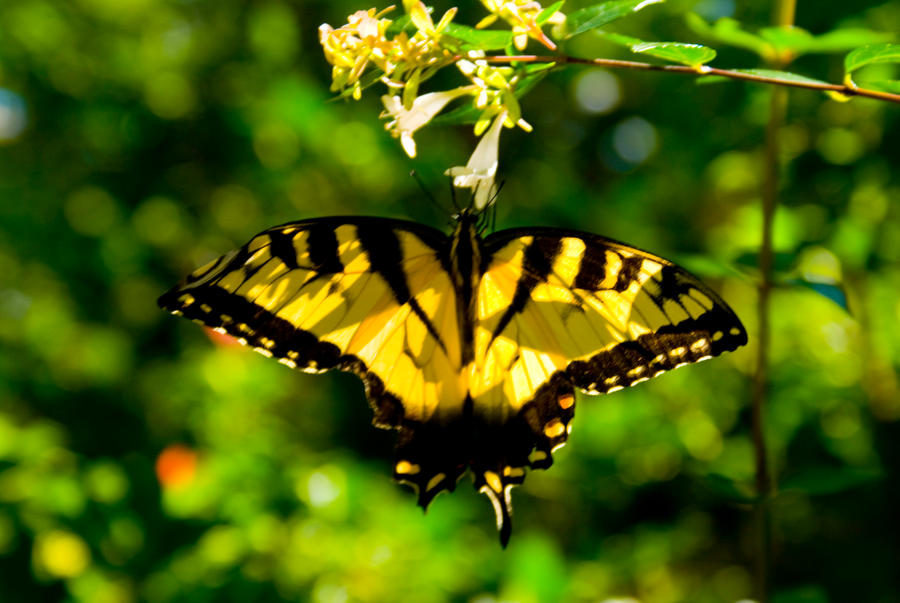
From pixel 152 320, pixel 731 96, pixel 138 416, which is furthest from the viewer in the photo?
pixel 152 320

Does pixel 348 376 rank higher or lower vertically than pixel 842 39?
lower

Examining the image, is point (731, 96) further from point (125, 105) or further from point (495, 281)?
point (125, 105)

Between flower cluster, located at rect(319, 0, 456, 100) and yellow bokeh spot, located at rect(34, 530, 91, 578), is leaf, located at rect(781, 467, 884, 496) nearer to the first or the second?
flower cluster, located at rect(319, 0, 456, 100)

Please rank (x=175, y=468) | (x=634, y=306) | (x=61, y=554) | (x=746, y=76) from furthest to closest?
(x=175, y=468) < (x=61, y=554) < (x=634, y=306) < (x=746, y=76)

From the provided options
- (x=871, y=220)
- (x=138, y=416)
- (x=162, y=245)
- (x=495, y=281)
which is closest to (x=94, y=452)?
(x=138, y=416)

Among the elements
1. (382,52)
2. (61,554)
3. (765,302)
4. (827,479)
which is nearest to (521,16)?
(382,52)

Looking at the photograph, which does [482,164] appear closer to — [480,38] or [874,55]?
[480,38]

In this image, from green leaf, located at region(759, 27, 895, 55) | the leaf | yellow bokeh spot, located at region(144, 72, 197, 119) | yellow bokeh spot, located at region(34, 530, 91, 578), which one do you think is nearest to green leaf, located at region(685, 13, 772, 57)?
green leaf, located at region(759, 27, 895, 55)
